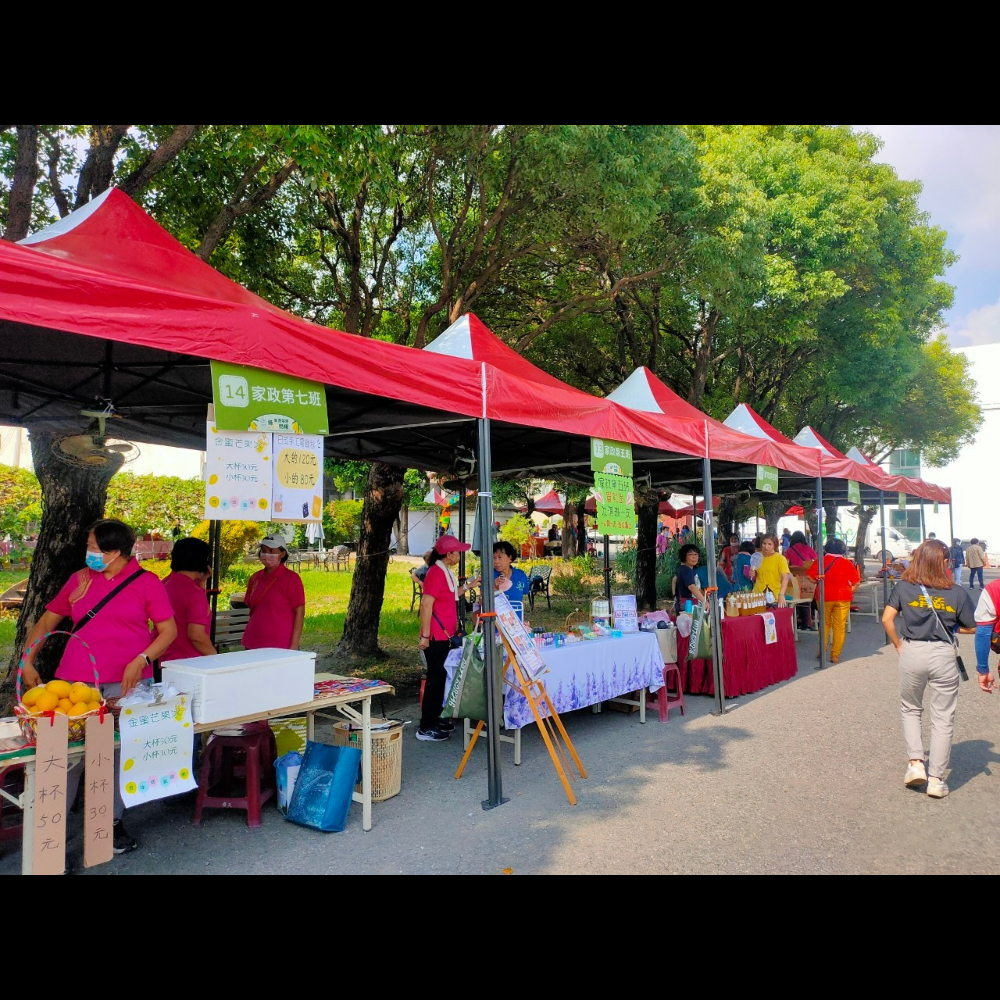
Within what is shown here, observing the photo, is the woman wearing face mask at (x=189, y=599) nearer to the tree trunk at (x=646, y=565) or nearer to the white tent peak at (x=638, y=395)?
the white tent peak at (x=638, y=395)

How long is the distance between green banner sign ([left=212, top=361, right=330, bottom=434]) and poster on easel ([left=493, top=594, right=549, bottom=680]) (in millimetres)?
1875

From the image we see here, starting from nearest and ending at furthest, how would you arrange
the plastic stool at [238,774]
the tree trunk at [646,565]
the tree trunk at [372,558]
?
the plastic stool at [238,774] < the tree trunk at [372,558] < the tree trunk at [646,565]

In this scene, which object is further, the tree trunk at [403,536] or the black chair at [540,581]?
the tree trunk at [403,536]

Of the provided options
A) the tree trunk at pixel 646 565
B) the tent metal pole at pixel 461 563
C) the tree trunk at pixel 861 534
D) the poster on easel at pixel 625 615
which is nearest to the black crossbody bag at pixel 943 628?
the poster on easel at pixel 625 615

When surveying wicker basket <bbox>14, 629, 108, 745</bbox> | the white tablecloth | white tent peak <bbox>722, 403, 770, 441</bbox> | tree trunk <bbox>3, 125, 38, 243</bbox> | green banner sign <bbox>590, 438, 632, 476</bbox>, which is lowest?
the white tablecloth

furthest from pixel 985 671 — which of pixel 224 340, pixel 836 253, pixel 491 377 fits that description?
pixel 836 253

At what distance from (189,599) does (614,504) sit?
12.0 ft

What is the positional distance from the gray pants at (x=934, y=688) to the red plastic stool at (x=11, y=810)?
5630 millimetres

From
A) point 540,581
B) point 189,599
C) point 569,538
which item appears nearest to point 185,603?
point 189,599

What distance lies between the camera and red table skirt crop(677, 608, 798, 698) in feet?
26.1

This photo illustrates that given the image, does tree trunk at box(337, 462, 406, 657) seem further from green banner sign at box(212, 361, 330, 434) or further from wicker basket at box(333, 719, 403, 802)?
green banner sign at box(212, 361, 330, 434)

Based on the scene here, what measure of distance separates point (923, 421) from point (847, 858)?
77.2 ft

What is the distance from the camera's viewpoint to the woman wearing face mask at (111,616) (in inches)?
149

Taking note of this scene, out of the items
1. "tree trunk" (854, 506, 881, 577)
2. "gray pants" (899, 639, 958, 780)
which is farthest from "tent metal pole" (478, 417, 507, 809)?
"tree trunk" (854, 506, 881, 577)
